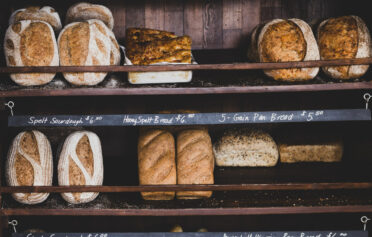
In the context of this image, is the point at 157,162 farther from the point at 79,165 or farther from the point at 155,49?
the point at 155,49

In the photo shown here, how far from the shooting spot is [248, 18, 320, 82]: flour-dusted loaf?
→ 1315mm

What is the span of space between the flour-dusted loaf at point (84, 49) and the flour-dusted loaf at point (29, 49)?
5 centimetres

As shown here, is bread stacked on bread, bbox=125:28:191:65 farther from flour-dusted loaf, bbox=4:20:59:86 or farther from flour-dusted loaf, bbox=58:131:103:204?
flour-dusted loaf, bbox=58:131:103:204

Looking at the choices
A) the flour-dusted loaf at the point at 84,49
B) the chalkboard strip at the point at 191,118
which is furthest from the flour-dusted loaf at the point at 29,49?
the chalkboard strip at the point at 191,118

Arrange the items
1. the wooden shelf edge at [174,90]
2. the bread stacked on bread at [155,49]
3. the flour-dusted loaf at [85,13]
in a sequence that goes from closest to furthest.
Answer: the wooden shelf edge at [174,90] → the bread stacked on bread at [155,49] → the flour-dusted loaf at [85,13]

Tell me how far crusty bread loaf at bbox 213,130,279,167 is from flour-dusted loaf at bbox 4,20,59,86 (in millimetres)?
912

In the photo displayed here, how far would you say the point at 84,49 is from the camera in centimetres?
129

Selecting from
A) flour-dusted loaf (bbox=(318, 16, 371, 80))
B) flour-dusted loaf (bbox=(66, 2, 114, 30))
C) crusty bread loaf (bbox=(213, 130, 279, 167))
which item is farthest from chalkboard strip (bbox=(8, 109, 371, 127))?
flour-dusted loaf (bbox=(66, 2, 114, 30))

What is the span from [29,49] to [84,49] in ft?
0.73

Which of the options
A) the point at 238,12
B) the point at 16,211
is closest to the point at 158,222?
the point at 16,211

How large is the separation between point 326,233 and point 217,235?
468 millimetres

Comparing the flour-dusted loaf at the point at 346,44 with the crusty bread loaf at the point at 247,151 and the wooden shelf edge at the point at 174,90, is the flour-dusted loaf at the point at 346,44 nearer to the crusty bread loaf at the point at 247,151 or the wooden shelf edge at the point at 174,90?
the wooden shelf edge at the point at 174,90

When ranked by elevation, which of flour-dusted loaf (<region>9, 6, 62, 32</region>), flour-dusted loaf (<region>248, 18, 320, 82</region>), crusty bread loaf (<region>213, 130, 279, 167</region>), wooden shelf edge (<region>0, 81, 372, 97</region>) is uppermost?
flour-dusted loaf (<region>9, 6, 62, 32</region>)

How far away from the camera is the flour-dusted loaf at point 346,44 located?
1.31 metres
